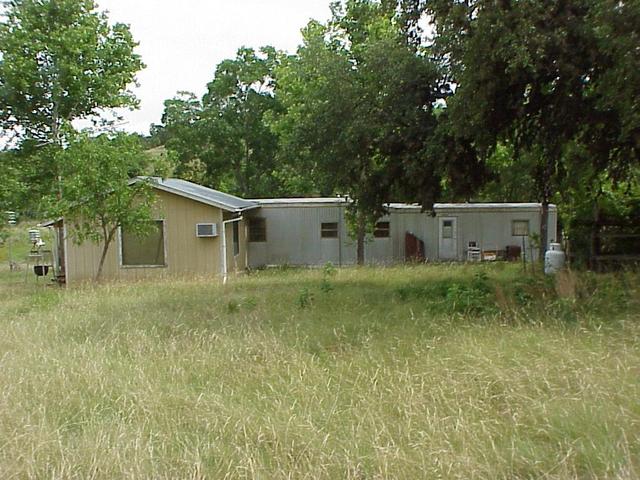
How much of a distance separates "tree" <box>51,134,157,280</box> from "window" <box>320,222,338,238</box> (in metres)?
7.01

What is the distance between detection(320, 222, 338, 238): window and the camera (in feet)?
66.1

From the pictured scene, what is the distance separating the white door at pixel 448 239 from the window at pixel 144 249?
9585mm

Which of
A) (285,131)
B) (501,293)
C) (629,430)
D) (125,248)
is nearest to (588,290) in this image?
(501,293)

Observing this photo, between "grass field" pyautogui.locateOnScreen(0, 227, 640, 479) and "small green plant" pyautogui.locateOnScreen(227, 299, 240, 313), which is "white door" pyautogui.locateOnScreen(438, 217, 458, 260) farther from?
"small green plant" pyautogui.locateOnScreen(227, 299, 240, 313)

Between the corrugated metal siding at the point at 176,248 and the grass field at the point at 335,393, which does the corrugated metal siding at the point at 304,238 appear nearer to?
the corrugated metal siding at the point at 176,248

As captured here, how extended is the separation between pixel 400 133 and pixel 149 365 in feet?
22.1

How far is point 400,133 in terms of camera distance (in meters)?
10.6

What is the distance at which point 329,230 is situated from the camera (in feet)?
66.2

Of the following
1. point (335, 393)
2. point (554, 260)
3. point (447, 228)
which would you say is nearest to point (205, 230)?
point (554, 260)

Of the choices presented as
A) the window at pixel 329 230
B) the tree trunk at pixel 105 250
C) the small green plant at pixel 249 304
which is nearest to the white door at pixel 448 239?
the window at pixel 329 230

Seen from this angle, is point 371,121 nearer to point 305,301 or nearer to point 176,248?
point 305,301

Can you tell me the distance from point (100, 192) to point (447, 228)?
11.8 metres

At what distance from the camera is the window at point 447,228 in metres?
20.4

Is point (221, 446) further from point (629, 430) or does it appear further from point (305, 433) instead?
point (629, 430)
